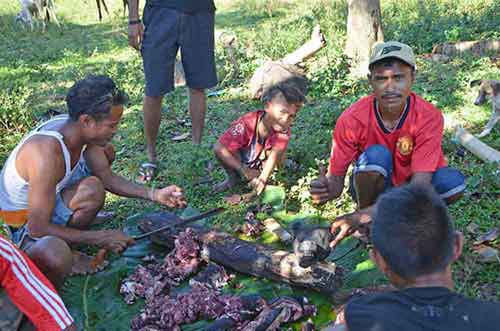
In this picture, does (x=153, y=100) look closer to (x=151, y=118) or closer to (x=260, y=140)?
(x=151, y=118)

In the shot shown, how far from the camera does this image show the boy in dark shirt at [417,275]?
1684mm

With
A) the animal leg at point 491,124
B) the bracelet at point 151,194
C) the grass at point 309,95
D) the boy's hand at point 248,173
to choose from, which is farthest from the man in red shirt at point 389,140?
the animal leg at point 491,124

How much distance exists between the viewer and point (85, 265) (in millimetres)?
3525

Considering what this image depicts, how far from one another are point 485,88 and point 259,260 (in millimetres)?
3357

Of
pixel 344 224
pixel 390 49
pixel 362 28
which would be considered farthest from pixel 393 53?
pixel 362 28

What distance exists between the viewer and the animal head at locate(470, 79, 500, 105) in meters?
4.96

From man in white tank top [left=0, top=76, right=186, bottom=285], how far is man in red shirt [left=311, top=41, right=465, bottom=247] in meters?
1.13

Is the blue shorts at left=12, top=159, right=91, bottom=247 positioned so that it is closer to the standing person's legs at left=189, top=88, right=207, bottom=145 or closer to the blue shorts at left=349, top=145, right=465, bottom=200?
the standing person's legs at left=189, top=88, right=207, bottom=145

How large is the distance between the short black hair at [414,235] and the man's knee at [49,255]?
1.78 metres

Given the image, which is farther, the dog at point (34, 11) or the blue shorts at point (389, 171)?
the dog at point (34, 11)

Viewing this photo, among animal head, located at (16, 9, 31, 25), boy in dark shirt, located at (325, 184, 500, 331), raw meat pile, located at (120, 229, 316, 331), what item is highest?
animal head, located at (16, 9, 31, 25)

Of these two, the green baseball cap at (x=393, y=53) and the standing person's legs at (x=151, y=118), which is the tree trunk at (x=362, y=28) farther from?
the green baseball cap at (x=393, y=53)

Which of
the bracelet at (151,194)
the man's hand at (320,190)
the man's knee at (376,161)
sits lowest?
the bracelet at (151,194)

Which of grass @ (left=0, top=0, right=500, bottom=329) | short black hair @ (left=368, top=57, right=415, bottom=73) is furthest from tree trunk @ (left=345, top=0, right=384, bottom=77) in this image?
short black hair @ (left=368, top=57, right=415, bottom=73)
